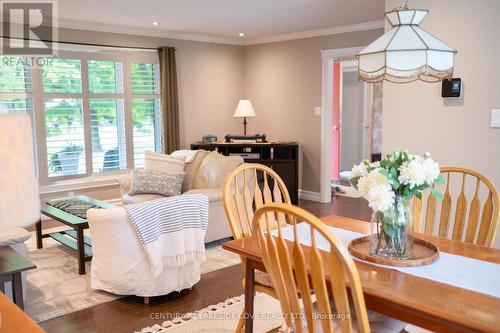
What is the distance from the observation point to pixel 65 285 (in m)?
3.60

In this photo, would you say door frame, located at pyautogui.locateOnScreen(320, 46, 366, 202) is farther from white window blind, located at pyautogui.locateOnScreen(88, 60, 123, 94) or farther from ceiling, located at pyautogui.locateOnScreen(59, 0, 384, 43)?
white window blind, located at pyautogui.locateOnScreen(88, 60, 123, 94)

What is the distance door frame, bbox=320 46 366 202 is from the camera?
6.46 metres

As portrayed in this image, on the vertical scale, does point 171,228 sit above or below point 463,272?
below

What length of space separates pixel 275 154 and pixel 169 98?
5.61ft

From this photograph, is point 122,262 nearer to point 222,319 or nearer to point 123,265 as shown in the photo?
point 123,265

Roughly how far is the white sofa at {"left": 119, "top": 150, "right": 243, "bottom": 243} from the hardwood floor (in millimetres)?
688

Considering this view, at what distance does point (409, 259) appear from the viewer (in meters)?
1.80

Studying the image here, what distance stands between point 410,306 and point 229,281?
7.77 feet

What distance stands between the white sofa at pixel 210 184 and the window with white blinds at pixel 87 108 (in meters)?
1.25

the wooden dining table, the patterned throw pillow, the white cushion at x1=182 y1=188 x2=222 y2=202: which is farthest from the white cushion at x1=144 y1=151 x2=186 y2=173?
the wooden dining table

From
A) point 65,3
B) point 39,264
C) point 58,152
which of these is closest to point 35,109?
point 58,152

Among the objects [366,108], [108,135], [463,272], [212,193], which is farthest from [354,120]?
[463,272]

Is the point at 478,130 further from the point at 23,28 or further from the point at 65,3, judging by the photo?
the point at 23,28

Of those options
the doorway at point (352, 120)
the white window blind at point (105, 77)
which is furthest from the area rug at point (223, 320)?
the doorway at point (352, 120)
